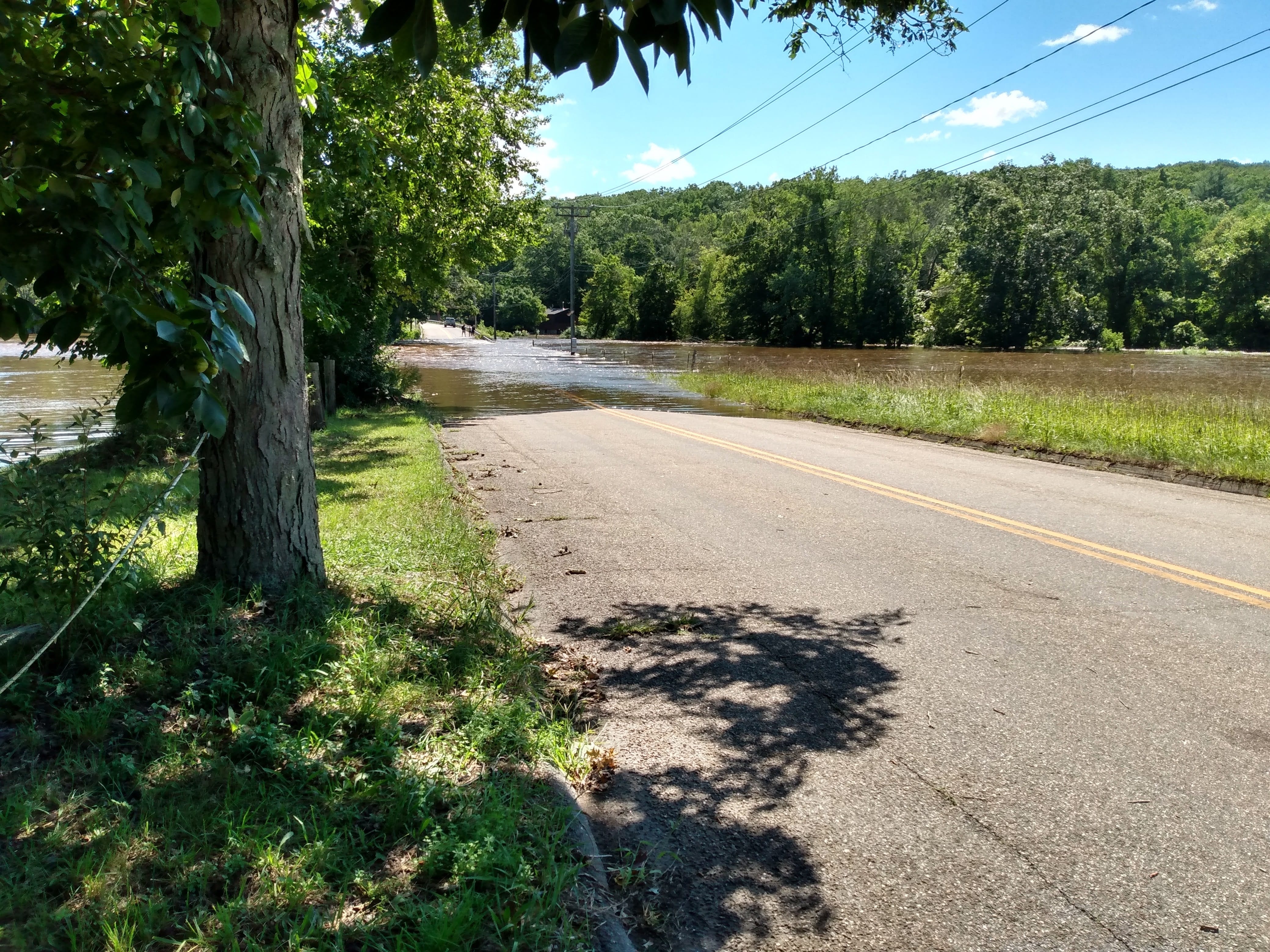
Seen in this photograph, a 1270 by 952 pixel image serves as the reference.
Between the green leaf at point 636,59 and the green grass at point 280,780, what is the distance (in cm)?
233

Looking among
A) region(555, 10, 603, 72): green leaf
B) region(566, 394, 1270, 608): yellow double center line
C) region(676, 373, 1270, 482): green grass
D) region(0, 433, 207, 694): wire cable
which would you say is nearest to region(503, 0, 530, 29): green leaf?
region(555, 10, 603, 72): green leaf

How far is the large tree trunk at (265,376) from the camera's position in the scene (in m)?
4.37

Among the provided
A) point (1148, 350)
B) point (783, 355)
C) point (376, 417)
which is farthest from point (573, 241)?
point (1148, 350)

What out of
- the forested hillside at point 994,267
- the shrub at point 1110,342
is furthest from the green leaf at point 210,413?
the shrub at point 1110,342

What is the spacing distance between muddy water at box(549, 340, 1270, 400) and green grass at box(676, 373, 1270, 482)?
4.93m

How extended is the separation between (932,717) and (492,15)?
355 centimetres

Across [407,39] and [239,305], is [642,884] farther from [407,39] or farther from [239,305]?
[407,39]

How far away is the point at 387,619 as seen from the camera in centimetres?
489

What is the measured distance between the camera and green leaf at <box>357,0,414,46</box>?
208 cm

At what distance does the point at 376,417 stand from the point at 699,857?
60.9 feet

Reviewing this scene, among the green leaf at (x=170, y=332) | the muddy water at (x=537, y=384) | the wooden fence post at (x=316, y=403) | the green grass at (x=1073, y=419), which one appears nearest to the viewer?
the green leaf at (x=170, y=332)

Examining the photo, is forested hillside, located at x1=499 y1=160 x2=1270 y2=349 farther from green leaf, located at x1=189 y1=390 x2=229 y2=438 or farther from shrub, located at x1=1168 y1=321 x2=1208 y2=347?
green leaf, located at x1=189 y1=390 x2=229 y2=438

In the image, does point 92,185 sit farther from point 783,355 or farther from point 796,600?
point 783,355

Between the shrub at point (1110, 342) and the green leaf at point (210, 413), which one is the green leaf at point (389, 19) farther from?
the shrub at point (1110, 342)
